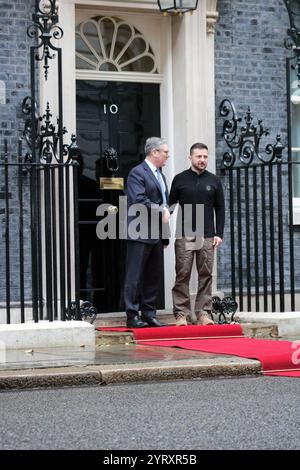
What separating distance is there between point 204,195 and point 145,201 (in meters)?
0.78

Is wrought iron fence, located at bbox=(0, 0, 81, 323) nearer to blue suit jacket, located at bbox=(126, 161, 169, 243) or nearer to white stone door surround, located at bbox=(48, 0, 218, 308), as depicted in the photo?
blue suit jacket, located at bbox=(126, 161, 169, 243)

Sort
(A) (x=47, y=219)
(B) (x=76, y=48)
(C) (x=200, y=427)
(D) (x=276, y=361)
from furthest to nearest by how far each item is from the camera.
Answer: (B) (x=76, y=48), (A) (x=47, y=219), (D) (x=276, y=361), (C) (x=200, y=427)

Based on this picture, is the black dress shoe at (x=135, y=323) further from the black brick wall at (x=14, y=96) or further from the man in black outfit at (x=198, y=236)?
the black brick wall at (x=14, y=96)

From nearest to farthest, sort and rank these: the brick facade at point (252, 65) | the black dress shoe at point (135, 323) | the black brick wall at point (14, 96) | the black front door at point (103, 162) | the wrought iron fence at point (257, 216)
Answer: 1. the black dress shoe at point (135, 323)
2. the black brick wall at point (14, 96)
3. the wrought iron fence at point (257, 216)
4. the black front door at point (103, 162)
5. the brick facade at point (252, 65)

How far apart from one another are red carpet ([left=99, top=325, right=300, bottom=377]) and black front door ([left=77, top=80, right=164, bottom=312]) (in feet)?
3.75

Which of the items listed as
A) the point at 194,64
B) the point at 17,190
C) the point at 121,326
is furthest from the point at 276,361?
the point at 194,64

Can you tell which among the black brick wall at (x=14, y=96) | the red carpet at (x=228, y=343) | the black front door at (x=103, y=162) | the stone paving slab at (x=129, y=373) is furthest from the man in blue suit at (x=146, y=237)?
the stone paving slab at (x=129, y=373)

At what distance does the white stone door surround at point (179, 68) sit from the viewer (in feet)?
42.8

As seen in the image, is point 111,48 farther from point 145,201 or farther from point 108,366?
point 108,366

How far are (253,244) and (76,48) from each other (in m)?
2.96

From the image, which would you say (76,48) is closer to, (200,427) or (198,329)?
(198,329)

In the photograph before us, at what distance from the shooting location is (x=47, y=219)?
11.1 metres

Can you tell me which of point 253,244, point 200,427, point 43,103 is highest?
point 43,103

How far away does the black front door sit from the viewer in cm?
1278
